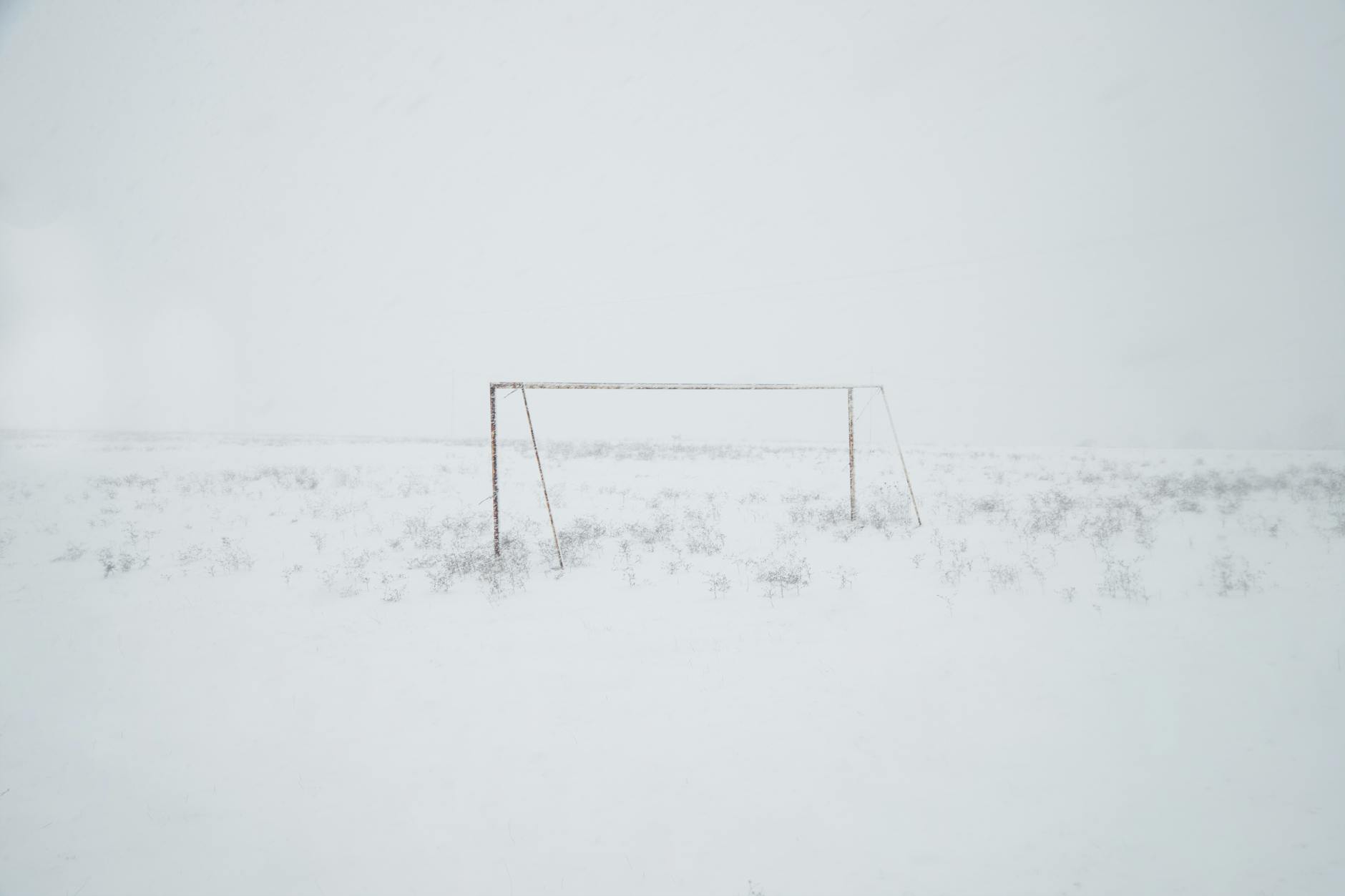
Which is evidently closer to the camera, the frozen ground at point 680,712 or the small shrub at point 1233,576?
the frozen ground at point 680,712

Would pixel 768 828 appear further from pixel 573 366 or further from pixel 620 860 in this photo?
pixel 573 366

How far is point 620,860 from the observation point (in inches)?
153

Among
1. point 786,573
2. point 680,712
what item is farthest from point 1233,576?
point 680,712

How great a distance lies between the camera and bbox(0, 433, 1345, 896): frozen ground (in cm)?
392

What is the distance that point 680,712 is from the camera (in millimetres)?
5719

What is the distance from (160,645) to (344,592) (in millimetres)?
2428

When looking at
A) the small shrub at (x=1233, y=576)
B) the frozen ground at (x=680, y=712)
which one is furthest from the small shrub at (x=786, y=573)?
the small shrub at (x=1233, y=576)

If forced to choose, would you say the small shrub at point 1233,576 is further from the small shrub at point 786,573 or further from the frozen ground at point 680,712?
the small shrub at point 786,573

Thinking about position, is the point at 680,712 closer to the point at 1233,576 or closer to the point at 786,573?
the point at 786,573

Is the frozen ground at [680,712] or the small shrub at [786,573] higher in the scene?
the small shrub at [786,573]

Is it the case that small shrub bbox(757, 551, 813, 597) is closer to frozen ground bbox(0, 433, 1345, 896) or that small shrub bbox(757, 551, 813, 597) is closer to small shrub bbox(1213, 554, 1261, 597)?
frozen ground bbox(0, 433, 1345, 896)

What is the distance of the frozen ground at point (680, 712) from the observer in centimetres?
392

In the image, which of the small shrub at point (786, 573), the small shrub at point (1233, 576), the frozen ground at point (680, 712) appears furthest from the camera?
the small shrub at point (786, 573)

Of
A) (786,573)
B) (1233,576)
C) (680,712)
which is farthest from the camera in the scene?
(786,573)
